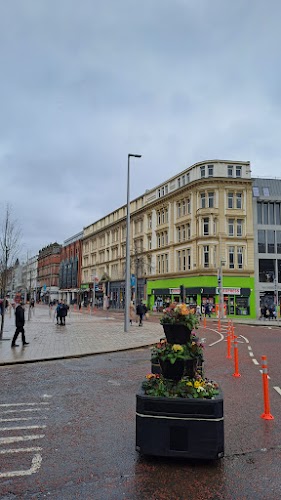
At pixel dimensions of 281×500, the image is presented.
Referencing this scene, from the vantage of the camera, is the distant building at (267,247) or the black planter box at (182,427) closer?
the black planter box at (182,427)

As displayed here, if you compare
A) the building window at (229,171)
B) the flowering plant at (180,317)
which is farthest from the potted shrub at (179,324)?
the building window at (229,171)

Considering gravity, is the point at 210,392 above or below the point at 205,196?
below

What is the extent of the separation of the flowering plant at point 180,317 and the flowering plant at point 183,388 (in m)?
0.66

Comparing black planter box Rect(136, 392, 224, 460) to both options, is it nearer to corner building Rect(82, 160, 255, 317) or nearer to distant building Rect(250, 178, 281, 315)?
corner building Rect(82, 160, 255, 317)

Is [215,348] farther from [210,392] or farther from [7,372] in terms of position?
[210,392]

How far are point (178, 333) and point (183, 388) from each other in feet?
2.22

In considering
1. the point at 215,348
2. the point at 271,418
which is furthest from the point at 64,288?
the point at 271,418

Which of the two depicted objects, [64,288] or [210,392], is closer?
[210,392]

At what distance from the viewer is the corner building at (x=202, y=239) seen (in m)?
42.3

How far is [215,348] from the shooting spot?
50.6ft

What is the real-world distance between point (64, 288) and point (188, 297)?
61.8 meters

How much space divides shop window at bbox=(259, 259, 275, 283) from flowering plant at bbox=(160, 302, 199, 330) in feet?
133

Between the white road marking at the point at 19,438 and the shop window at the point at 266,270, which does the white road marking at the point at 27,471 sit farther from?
the shop window at the point at 266,270

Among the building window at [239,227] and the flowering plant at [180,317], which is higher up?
the building window at [239,227]
